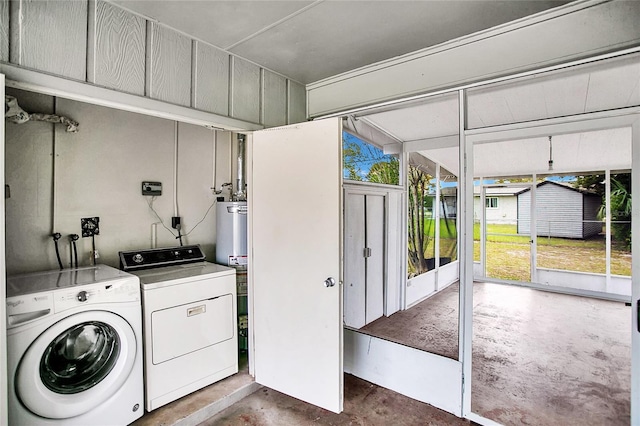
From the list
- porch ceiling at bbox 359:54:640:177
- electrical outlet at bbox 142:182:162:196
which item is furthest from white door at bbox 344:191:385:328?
electrical outlet at bbox 142:182:162:196

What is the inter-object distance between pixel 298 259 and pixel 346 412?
1.20m

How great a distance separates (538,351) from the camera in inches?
133

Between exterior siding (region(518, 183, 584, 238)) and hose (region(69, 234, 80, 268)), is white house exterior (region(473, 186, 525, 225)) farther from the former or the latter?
hose (region(69, 234, 80, 268))

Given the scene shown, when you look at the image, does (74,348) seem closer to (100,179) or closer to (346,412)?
(100,179)

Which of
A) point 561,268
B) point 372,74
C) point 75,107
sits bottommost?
point 561,268

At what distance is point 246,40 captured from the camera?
7.58ft

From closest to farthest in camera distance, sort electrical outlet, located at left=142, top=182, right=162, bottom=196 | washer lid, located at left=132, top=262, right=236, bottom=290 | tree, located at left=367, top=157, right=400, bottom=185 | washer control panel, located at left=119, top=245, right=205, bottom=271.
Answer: washer lid, located at left=132, top=262, right=236, bottom=290 < washer control panel, located at left=119, top=245, right=205, bottom=271 < electrical outlet, located at left=142, top=182, right=162, bottom=196 < tree, located at left=367, top=157, right=400, bottom=185

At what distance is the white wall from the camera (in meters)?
2.25

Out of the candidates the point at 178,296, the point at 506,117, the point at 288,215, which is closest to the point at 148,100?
the point at 288,215

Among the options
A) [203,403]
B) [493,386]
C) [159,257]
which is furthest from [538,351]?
[159,257]

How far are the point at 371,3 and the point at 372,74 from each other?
2.67 feet

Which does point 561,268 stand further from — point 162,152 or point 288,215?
point 162,152

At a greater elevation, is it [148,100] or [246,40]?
[246,40]

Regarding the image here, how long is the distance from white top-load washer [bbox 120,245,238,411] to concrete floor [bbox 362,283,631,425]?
1.30 metres
